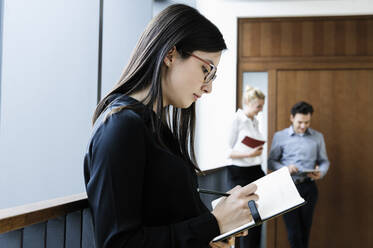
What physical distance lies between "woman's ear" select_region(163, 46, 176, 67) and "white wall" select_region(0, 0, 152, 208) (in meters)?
2.54

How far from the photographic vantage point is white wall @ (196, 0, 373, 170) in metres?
4.86

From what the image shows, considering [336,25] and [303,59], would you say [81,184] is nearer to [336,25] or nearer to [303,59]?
[303,59]

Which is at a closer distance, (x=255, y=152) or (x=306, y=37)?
(x=255, y=152)

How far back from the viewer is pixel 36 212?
91cm

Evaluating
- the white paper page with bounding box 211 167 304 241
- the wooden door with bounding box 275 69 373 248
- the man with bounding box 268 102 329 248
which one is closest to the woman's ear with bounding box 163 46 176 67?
the white paper page with bounding box 211 167 304 241

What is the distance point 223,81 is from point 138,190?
13.6ft

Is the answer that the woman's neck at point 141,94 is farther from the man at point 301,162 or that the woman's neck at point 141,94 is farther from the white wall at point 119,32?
the man at point 301,162

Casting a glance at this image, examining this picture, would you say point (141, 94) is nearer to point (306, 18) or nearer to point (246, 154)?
point (246, 154)

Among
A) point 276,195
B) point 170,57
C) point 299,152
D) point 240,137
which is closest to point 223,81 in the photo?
point 240,137

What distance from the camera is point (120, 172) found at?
790 millimetres

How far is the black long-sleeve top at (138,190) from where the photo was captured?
790 mm

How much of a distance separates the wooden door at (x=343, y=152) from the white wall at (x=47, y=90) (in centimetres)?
243

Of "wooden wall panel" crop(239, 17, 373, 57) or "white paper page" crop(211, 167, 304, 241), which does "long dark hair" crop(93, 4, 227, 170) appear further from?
"wooden wall panel" crop(239, 17, 373, 57)

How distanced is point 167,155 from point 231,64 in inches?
162
